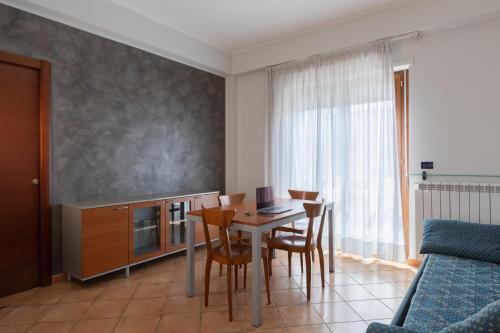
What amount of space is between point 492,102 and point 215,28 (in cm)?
323

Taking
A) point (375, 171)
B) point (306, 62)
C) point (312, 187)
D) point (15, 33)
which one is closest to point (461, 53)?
point (375, 171)

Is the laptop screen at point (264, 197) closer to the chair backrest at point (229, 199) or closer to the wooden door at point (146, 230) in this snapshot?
the chair backrest at point (229, 199)

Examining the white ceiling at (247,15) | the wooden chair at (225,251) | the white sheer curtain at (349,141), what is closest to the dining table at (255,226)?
the wooden chair at (225,251)

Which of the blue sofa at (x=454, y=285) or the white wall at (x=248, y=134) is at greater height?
the white wall at (x=248, y=134)

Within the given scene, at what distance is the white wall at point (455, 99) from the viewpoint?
289 centimetres

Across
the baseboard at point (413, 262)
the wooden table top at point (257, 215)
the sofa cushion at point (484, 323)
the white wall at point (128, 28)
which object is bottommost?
the baseboard at point (413, 262)

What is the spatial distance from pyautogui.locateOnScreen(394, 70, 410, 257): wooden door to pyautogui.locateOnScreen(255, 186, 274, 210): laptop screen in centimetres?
162

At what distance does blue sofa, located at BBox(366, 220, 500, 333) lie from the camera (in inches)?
42.3

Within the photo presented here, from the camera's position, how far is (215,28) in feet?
12.8

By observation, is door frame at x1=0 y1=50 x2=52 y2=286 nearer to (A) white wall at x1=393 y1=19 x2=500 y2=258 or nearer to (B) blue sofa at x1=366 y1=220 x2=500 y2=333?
(B) blue sofa at x1=366 y1=220 x2=500 y2=333

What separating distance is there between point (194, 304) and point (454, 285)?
75.3 inches

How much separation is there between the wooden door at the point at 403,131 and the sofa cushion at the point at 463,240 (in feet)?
2.82

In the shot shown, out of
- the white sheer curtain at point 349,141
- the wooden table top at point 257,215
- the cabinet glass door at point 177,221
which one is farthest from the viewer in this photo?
the cabinet glass door at point 177,221

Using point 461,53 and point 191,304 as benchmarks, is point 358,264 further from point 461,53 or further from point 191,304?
point 461,53
